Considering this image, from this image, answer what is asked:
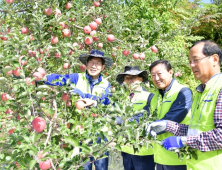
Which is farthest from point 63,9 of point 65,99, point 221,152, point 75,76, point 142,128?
point 221,152

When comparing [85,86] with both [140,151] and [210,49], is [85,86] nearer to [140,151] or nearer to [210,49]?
[140,151]

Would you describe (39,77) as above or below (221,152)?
above

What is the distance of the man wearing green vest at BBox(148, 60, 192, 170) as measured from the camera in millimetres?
1742

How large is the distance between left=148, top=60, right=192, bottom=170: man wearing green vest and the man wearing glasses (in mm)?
291

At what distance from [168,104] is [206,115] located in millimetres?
554

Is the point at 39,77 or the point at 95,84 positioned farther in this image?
the point at 95,84

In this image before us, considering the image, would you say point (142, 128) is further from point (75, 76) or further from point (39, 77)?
point (75, 76)

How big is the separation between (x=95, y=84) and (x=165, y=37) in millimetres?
1586

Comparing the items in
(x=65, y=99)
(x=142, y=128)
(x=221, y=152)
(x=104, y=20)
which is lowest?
(x=221, y=152)

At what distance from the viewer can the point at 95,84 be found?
2377mm

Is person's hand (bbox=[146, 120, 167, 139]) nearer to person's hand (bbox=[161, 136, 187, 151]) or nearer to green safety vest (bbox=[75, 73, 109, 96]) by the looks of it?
person's hand (bbox=[161, 136, 187, 151])

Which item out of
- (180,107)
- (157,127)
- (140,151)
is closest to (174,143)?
(157,127)

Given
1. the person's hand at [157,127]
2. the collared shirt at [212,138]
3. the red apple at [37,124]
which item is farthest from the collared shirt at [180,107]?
the red apple at [37,124]

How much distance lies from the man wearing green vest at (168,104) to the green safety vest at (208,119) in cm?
32
